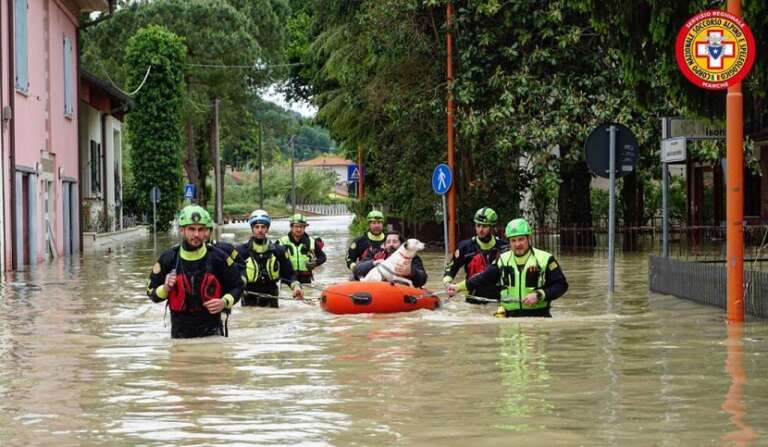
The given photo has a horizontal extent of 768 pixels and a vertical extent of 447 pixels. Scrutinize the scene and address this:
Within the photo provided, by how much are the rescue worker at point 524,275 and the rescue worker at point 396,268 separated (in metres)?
3.72

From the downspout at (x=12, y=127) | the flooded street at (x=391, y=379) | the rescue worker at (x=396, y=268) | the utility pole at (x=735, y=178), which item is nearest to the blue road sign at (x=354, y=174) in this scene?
the downspout at (x=12, y=127)

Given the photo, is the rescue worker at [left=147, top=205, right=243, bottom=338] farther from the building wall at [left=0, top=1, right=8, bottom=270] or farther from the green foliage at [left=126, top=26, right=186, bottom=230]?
the green foliage at [left=126, top=26, right=186, bottom=230]

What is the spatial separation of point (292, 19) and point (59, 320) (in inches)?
2700

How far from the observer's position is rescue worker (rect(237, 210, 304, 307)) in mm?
17781

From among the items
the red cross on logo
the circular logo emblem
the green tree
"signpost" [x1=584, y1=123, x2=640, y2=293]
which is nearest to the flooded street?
"signpost" [x1=584, y1=123, x2=640, y2=293]

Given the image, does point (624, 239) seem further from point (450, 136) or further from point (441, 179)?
point (441, 179)

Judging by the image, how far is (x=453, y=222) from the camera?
116 feet

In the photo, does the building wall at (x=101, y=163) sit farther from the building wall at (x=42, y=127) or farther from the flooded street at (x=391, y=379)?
the flooded street at (x=391, y=379)

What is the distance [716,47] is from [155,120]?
2159 inches

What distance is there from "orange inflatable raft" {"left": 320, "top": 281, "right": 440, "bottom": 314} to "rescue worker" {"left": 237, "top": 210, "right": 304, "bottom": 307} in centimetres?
68

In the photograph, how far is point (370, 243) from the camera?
2125 cm

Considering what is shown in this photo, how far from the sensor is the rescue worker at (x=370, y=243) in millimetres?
21078

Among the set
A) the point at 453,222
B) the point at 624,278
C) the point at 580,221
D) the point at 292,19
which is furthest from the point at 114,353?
the point at 292,19

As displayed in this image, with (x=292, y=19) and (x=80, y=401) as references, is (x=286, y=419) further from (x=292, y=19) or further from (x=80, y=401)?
(x=292, y=19)
